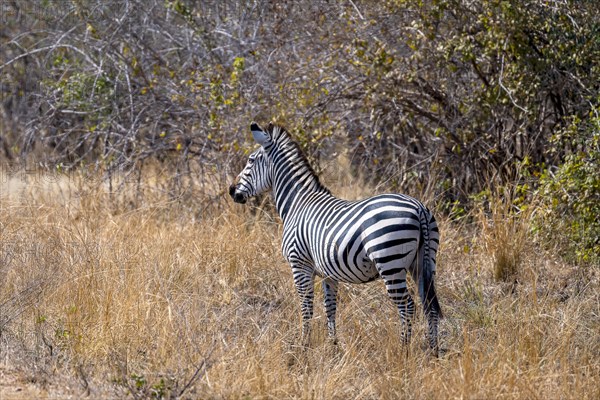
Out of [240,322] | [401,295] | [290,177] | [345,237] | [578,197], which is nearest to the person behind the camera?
[401,295]

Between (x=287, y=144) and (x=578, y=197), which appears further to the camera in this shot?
(x=578, y=197)

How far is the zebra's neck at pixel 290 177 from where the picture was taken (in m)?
6.84

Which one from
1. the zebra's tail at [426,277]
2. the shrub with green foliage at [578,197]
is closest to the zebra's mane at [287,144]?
the zebra's tail at [426,277]

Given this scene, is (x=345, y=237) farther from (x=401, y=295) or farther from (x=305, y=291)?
(x=305, y=291)

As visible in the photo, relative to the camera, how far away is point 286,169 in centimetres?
698

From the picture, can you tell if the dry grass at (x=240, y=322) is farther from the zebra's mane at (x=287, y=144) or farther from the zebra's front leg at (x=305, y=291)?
the zebra's mane at (x=287, y=144)

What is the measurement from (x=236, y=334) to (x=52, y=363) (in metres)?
1.41

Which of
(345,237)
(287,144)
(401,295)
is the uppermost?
(287,144)

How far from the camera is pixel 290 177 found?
696 centimetres

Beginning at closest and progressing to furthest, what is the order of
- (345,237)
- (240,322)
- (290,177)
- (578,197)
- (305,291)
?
1. (345,237)
2. (305,291)
3. (240,322)
4. (290,177)
5. (578,197)

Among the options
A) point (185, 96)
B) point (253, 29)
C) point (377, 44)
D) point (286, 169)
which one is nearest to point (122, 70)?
point (185, 96)

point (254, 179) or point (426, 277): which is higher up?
point (254, 179)

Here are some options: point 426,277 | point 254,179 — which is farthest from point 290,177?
point 426,277

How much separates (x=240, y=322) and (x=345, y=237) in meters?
1.26
